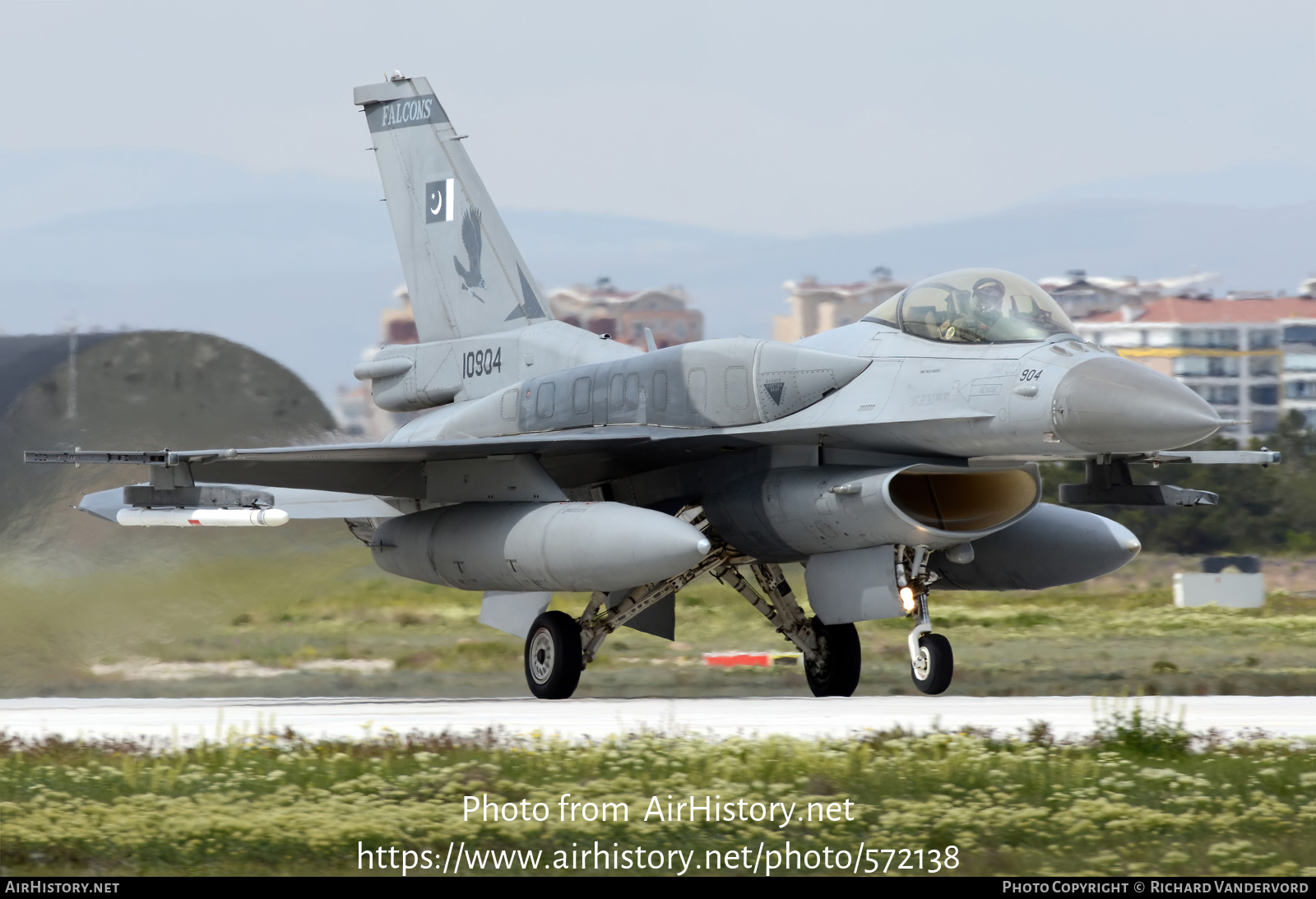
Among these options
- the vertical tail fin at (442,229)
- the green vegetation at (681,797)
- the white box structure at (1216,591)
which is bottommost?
the white box structure at (1216,591)

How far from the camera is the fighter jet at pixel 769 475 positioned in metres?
11.3

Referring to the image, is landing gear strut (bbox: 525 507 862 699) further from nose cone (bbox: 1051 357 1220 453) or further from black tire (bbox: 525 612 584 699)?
nose cone (bbox: 1051 357 1220 453)

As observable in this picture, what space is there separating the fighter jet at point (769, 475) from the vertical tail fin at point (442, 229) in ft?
2.72

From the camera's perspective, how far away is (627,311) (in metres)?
58.9

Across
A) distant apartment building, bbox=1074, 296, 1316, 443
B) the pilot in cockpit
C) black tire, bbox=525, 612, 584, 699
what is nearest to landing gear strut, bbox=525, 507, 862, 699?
black tire, bbox=525, 612, 584, 699

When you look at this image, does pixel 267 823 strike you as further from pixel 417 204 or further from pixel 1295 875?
pixel 417 204

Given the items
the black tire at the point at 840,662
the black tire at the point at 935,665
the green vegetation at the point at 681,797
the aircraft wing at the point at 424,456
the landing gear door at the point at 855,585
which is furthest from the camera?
the black tire at the point at 840,662

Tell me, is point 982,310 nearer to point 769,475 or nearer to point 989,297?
point 989,297

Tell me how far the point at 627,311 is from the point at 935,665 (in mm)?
47730

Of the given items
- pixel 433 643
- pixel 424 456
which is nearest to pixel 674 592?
pixel 424 456

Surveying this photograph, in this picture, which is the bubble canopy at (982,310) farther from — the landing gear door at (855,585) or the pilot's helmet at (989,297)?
the landing gear door at (855,585)

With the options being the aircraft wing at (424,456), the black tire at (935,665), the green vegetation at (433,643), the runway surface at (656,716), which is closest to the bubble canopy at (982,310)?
the aircraft wing at (424,456)

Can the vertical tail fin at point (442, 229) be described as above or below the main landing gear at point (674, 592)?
above

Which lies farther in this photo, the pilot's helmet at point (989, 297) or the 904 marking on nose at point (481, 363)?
the 904 marking on nose at point (481, 363)
